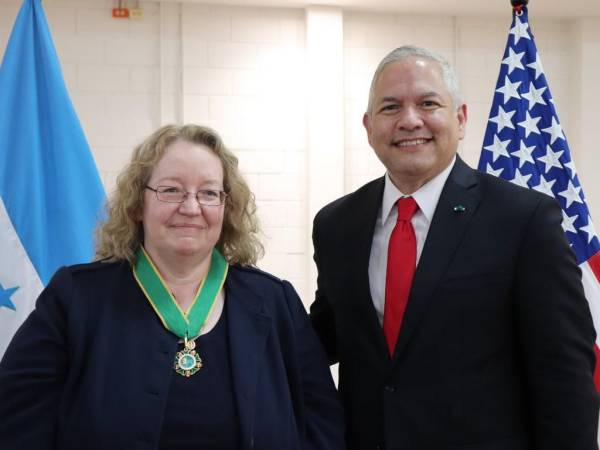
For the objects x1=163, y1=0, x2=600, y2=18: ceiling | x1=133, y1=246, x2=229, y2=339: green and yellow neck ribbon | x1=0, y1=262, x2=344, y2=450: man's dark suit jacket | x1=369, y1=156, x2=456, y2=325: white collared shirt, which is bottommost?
A: x1=0, y1=262, x2=344, y2=450: man's dark suit jacket

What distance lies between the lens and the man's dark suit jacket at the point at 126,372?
1.62 metres

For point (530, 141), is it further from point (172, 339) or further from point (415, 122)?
point (172, 339)

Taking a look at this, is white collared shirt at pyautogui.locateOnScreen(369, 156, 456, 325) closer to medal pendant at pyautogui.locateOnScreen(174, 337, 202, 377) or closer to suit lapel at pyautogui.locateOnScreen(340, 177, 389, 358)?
suit lapel at pyautogui.locateOnScreen(340, 177, 389, 358)

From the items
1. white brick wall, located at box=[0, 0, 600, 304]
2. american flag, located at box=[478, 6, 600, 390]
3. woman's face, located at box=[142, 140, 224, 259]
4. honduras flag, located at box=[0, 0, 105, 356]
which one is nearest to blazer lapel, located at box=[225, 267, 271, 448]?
woman's face, located at box=[142, 140, 224, 259]

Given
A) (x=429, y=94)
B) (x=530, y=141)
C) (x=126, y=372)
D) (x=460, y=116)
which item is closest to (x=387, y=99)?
(x=429, y=94)

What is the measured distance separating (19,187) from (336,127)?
2.34 m

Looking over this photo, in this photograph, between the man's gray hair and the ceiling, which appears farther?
the ceiling

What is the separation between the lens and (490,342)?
1.70 meters

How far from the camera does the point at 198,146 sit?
6.04 ft

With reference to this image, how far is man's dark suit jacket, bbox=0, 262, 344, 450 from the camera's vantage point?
→ 162cm

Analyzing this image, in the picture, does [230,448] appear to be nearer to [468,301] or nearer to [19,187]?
[468,301]

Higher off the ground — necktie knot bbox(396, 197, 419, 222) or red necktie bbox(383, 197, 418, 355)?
necktie knot bbox(396, 197, 419, 222)

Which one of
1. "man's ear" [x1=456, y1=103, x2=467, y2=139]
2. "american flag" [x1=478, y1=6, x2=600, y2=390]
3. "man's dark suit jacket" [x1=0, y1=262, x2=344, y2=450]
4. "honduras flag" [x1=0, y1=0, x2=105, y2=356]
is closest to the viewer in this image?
"man's dark suit jacket" [x1=0, y1=262, x2=344, y2=450]

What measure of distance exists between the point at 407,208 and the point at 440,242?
5.8 inches
